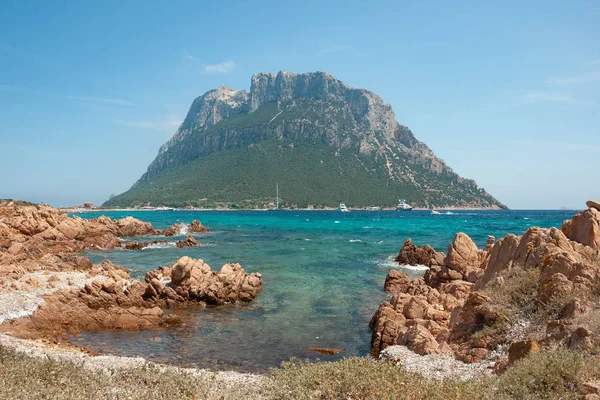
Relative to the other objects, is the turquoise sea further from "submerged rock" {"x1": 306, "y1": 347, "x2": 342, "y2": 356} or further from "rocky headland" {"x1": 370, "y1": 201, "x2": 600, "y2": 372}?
"rocky headland" {"x1": 370, "y1": 201, "x2": 600, "y2": 372}

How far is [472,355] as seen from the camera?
1273 cm

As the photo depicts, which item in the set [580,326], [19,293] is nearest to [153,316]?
[19,293]

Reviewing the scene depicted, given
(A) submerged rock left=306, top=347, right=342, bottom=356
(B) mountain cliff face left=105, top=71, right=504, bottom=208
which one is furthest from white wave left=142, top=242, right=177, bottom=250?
(B) mountain cliff face left=105, top=71, right=504, bottom=208

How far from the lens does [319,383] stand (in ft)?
29.4

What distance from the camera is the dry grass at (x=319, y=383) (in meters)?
7.84

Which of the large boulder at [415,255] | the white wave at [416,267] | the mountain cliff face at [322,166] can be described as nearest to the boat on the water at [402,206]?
the mountain cliff face at [322,166]

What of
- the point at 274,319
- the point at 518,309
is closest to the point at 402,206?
the point at 274,319

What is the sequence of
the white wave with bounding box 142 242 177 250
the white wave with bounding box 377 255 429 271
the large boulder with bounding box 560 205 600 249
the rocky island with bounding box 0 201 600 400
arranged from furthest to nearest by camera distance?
1. the white wave with bounding box 142 242 177 250
2. the white wave with bounding box 377 255 429 271
3. the large boulder with bounding box 560 205 600 249
4. the rocky island with bounding box 0 201 600 400

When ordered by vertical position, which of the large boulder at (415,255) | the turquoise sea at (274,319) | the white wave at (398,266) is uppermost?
the large boulder at (415,255)

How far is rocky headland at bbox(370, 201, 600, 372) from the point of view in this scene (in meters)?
11.1

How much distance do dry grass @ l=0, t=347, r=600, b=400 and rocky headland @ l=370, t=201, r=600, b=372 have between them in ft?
5.93

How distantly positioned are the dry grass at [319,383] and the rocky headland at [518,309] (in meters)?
1.81

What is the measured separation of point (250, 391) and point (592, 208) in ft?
61.6

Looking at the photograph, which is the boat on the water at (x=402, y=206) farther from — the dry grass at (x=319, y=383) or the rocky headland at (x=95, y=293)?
the dry grass at (x=319, y=383)
